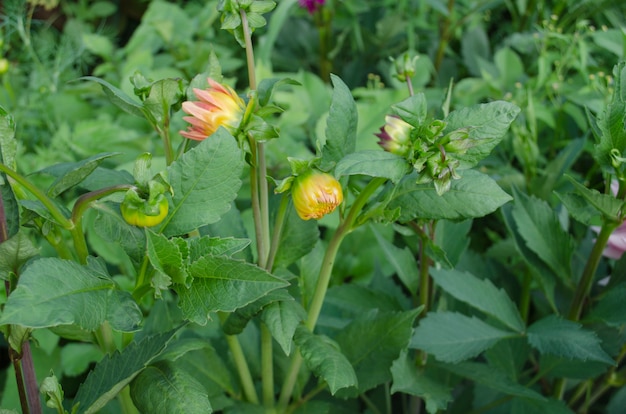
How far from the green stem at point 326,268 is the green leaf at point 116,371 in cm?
13

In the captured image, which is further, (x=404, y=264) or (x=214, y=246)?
(x=404, y=264)

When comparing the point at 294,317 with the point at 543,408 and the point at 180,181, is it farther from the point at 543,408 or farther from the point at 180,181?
the point at 543,408

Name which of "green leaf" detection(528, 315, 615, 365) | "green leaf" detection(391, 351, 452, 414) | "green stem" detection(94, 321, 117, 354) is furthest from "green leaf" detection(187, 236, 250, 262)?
"green leaf" detection(528, 315, 615, 365)

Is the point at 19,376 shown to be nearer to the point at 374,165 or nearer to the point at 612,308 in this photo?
the point at 374,165

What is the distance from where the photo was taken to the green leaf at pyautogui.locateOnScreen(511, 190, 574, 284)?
26.0 inches

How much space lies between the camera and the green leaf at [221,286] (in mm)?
423

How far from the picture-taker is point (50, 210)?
431 mm

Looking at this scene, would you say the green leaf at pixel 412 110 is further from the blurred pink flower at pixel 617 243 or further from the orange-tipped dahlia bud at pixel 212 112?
the blurred pink flower at pixel 617 243

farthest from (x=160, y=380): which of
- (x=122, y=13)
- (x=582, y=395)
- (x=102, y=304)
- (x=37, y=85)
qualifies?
(x=122, y=13)

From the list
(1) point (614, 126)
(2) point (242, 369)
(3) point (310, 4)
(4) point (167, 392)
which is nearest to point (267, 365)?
(2) point (242, 369)

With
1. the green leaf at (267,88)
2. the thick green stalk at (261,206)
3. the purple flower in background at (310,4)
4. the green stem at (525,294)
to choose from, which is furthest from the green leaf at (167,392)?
the purple flower in background at (310,4)

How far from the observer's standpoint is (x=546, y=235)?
0.67 m

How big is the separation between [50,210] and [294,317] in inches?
7.3

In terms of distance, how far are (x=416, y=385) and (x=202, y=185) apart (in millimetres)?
289
